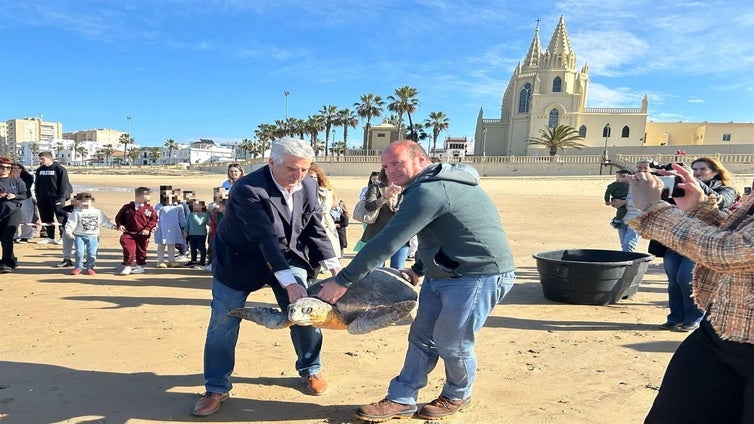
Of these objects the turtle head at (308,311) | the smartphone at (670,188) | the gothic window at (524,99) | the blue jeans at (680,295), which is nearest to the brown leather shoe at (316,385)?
the turtle head at (308,311)

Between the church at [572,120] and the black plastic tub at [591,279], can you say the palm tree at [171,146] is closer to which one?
the church at [572,120]

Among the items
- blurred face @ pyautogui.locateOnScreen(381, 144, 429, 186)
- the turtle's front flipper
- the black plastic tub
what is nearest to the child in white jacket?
the turtle's front flipper

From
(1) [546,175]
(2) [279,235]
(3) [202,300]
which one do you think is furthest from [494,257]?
(1) [546,175]

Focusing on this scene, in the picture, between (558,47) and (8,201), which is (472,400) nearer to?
(8,201)

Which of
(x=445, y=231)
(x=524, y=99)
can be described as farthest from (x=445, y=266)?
(x=524, y=99)

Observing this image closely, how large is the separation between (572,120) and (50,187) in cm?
6666

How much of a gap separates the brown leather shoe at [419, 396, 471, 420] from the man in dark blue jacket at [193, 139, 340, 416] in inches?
34.8

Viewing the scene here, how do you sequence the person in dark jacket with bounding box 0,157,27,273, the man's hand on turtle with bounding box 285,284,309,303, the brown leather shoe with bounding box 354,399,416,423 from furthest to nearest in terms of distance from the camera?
1. the person in dark jacket with bounding box 0,157,27,273
2. the brown leather shoe with bounding box 354,399,416,423
3. the man's hand on turtle with bounding box 285,284,309,303

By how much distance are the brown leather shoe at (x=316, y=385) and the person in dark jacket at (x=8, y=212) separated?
679 cm

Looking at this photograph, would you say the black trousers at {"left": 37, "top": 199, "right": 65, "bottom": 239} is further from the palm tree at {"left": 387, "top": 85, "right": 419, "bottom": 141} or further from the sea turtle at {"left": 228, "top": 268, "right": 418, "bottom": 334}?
the palm tree at {"left": 387, "top": 85, "right": 419, "bottom": 141}

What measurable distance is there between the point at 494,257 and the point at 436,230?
0.42 metres

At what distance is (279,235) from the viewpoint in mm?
3223

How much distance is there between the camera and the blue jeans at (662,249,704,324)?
5086 millimetres

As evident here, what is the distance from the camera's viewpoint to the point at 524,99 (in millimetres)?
69375
